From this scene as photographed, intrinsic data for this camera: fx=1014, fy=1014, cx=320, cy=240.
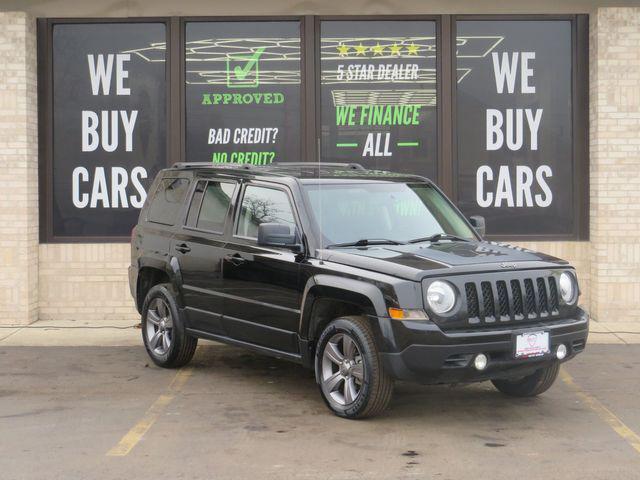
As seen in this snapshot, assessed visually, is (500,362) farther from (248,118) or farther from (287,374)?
(248,118)

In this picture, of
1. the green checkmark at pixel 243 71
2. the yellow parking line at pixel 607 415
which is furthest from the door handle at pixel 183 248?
the green checkmark at pixel 243 71

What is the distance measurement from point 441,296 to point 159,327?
11.1ft

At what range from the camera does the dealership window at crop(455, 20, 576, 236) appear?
1253 cm

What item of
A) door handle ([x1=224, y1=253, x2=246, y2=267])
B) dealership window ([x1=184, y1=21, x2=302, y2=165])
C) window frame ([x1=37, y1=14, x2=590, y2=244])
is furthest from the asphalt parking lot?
dealership window ([x1=184, y1=21, x2=302, y2=165])

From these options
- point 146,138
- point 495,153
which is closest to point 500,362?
point 495,153

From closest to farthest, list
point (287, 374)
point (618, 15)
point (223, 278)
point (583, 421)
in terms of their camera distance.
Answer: point (583, 421) < point (223, 278) < point (287, 374) < point (618, 15)

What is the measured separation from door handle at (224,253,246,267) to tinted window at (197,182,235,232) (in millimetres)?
366

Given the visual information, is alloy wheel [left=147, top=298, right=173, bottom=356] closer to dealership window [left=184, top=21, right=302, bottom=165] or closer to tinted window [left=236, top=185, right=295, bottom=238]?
tinted window [left=236, top=185, right=295, bottom=238]

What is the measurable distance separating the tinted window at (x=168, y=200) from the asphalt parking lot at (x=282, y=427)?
1397 mm

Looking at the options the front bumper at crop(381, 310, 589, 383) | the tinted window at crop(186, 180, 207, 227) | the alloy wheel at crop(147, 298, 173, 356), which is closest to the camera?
the front bumper at crop(381, 310, 589, 383)

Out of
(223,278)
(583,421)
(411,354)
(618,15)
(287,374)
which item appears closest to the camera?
(411,354)

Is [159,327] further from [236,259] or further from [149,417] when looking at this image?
[149,417]

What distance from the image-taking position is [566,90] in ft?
41.1

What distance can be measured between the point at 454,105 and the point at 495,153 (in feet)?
2.58
